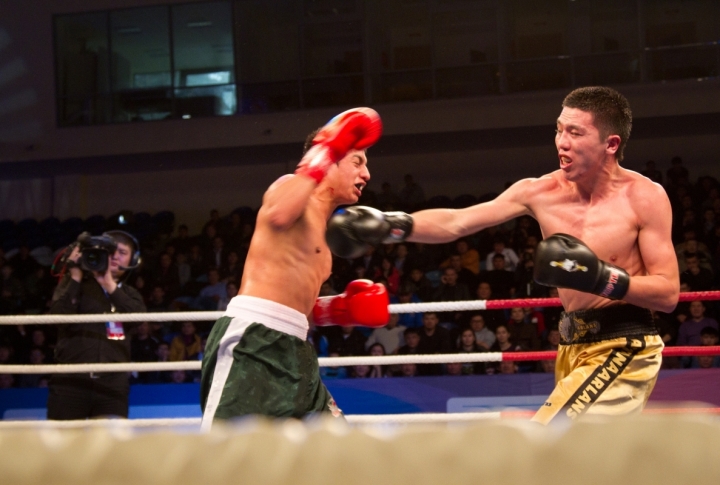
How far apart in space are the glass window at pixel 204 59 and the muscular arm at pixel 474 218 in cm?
827

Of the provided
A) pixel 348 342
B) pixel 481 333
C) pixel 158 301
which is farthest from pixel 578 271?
pixel 158 301

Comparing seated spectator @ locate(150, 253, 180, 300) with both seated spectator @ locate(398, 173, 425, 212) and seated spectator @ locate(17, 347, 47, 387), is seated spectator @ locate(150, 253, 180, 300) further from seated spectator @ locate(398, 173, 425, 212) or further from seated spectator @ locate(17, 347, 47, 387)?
seated spectator @ locate(398, 173, 425, 212)

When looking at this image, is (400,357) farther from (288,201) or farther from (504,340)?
(504,340)

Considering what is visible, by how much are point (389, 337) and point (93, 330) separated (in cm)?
241

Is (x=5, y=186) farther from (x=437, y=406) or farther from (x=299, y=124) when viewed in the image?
(x=437, y=406)

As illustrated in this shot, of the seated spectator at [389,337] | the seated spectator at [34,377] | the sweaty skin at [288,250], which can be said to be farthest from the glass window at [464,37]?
the sweaty skin at [288,250]

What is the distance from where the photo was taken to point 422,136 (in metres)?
9.35

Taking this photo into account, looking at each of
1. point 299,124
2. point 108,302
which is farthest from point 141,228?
point 108,302

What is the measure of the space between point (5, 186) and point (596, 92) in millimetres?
10524

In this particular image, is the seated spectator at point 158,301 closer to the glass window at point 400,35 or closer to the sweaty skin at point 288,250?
the glass window at point 400,35

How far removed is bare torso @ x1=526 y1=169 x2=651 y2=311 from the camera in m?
1.90

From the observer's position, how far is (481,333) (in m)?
5.25

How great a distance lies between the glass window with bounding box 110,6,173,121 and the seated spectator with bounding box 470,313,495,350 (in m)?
6.36

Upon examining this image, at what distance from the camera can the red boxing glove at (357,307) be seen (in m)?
2.24
